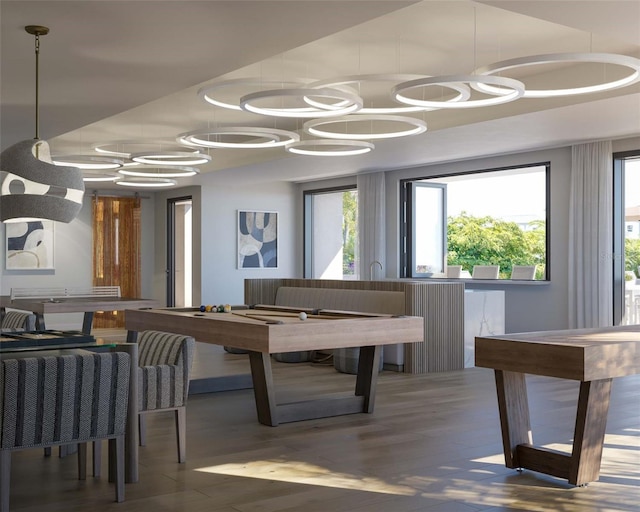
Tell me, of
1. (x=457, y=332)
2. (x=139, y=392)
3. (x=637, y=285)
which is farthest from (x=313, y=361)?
(x=139, y=392)

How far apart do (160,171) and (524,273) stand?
16.9 ft

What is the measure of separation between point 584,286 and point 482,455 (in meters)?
5.02

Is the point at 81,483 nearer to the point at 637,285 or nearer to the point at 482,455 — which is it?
the point at 482,455

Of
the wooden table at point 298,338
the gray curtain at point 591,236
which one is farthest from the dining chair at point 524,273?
the wooden table at point 298,338

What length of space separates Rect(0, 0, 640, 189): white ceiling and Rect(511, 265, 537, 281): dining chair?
1.54 m

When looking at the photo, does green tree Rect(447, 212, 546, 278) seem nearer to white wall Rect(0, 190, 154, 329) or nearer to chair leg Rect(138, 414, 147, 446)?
white wall Rect(0, 190, 154, 329)

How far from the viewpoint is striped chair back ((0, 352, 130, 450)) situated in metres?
3.36

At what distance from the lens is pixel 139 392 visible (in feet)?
14.1

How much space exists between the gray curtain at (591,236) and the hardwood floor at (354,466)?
2587 mm

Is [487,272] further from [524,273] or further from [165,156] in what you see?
[165,156]

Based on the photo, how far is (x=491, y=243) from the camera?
1209cm

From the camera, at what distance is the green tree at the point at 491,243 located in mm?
11438

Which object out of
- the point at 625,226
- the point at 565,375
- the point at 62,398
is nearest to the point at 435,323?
the point at 625,226

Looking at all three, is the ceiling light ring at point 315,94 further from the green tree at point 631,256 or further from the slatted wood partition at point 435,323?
the green tree at point 631,256
